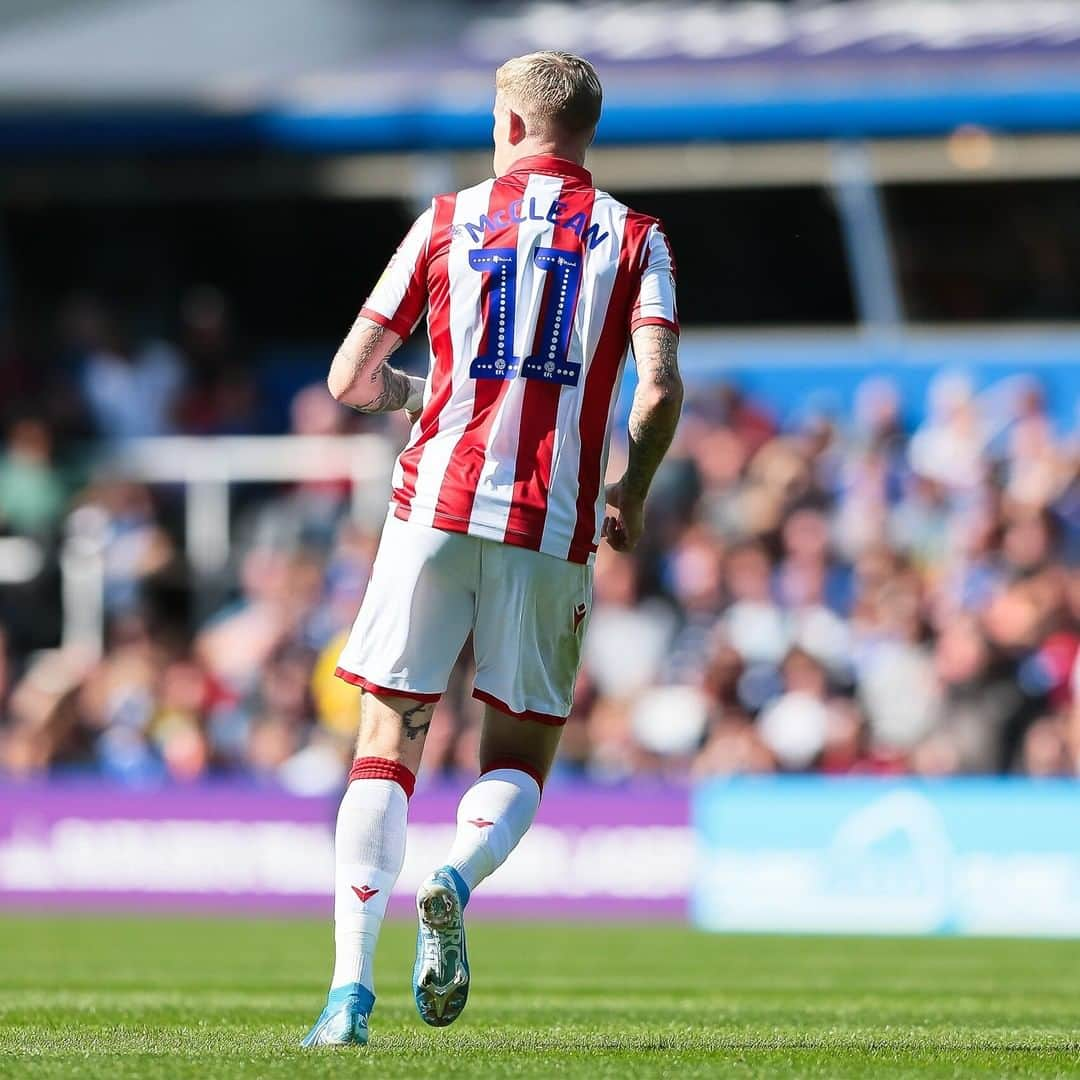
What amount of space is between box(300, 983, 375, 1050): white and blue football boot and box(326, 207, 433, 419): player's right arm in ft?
4.27

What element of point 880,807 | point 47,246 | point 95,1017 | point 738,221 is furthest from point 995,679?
point 47,246

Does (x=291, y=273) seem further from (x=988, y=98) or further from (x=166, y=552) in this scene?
(x=988, y=98)

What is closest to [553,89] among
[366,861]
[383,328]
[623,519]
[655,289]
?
[655,289]

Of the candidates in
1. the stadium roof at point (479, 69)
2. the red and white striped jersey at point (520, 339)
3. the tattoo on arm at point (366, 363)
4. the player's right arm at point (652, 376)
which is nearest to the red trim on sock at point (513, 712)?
the red and white striped jersey at point (520, 339)

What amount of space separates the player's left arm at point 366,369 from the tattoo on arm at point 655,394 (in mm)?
558

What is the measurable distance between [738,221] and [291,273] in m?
3.72

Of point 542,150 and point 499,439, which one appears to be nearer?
point 499,439

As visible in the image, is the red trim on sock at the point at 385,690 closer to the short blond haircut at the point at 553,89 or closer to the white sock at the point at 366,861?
the white sock at the point at 366,861

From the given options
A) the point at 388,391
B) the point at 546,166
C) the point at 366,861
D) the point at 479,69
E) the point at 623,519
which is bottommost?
the point at 366,861

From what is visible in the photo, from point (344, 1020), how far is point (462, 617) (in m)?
0.93

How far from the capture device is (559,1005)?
7062 mm

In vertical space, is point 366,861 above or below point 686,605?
below

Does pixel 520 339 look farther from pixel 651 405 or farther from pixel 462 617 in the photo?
pixel 462 617

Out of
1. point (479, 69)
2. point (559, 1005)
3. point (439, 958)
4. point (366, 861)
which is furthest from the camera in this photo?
point (479, 69)
